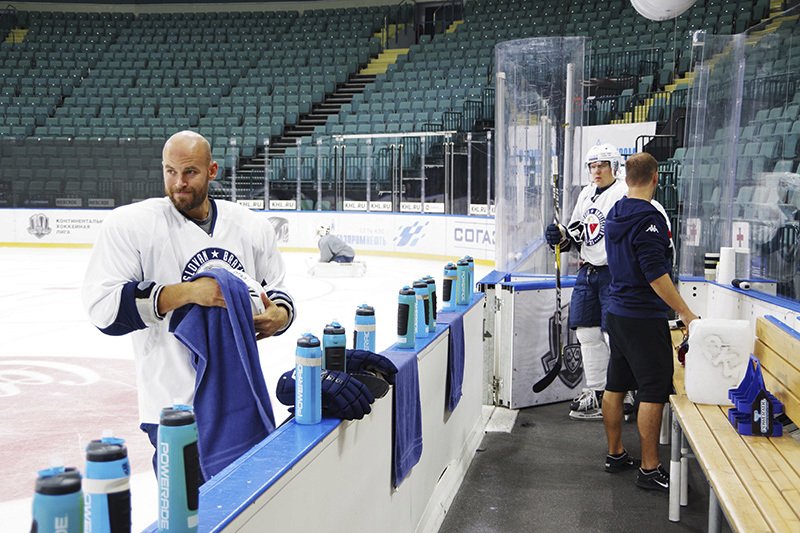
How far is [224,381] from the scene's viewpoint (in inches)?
79.4

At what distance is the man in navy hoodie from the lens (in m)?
3.55

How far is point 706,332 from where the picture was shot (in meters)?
3.25

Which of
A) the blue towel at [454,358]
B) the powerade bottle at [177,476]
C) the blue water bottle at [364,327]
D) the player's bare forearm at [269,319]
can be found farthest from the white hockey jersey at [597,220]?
the powerade bottle at [177,476]

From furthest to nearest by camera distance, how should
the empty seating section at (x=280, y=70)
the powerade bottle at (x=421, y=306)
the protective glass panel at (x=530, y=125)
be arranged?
the empty seating section at (x=280, y=70), the protective glass panel at (x=530, y=125), the powerade bottle at (x=421, y=306)

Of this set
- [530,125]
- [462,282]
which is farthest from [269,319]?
[530,125]

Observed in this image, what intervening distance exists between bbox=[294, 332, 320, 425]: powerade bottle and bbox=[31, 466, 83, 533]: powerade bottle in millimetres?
911

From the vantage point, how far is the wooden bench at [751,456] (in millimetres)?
2250

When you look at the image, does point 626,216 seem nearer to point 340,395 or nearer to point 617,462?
point 617,462

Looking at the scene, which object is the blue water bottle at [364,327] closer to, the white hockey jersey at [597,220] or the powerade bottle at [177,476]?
the powerade bottle at [177,476]

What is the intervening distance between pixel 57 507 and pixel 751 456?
229 cm

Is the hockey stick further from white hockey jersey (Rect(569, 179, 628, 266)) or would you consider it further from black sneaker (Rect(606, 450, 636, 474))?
black sneaker (Rect(606, 450, 636, 474))

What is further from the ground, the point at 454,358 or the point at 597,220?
the point at 597,220

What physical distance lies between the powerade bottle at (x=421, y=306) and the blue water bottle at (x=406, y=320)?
0.15 m

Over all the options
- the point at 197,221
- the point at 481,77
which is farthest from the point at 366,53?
the point at 197,221
